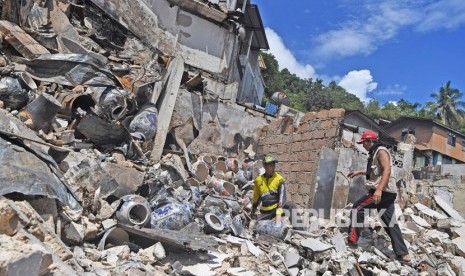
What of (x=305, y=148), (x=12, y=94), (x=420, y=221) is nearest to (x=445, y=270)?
(x=420, y=221)

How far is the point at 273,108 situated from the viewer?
13648mm

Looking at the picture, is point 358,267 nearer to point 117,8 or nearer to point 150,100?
point 150,100

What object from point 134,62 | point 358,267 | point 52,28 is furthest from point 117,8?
point 358,267

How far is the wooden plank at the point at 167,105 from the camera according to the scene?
6371 mm

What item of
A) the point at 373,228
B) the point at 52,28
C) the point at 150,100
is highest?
the point at 52,28

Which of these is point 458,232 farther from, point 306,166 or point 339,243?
point 339,243

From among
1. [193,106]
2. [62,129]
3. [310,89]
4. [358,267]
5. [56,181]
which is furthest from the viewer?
[310,89]

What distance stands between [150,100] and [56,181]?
142 inches

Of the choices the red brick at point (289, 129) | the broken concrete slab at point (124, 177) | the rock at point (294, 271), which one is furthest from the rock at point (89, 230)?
the red brick at point (289, 129)

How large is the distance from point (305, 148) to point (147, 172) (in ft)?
9.94

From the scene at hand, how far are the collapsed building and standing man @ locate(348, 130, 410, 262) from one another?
198 millimetres

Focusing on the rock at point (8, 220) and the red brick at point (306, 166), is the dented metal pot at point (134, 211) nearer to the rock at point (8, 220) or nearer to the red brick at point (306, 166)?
the rock at point (8, 220)

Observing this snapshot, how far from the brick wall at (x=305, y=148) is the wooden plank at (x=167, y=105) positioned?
234 cm

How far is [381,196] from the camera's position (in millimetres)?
4375
